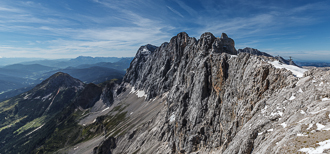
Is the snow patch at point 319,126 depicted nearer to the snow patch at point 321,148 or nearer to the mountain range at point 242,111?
the mountain range at point 242,111

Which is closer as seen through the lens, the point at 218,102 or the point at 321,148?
the point at 321,148

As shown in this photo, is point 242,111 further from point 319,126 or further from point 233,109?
point 319,126

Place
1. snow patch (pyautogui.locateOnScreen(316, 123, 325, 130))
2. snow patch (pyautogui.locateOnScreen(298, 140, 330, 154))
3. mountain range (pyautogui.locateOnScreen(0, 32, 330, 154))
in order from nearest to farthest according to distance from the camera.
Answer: snow patch (pyautogui.locateOnScreen(298, 140, 330, 154)) < snow patch (pyautogui.locateOnScreen(316, 123, 325, 130)) < mountain range (pyautogui.locateOnScreen(0, 32, 330, 154))

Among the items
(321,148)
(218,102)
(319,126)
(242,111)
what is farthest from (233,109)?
(321,148)

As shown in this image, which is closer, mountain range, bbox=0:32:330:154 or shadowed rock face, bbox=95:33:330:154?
mountain range, bbox=0:32:330:154

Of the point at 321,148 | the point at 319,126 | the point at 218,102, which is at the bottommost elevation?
the point at 218,102

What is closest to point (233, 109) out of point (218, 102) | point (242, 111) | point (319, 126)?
point (242, 111)

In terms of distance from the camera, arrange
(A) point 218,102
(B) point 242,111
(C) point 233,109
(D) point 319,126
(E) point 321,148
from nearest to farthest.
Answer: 1. (E) point 321,148
2. (D) point 319,126
3. (B) point 242,111
4. (C) point 233,109
5. (A) point 218,102

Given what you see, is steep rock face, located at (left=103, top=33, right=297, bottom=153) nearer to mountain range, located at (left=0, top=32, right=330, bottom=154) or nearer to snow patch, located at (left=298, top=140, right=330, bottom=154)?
mountain range, located at (left=0, top=32, right=330, bottom=154)

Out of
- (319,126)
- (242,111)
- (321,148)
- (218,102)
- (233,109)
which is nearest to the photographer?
(321,148)

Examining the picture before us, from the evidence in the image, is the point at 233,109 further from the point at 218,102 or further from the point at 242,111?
the point at 218,102

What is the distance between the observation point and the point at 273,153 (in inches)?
792

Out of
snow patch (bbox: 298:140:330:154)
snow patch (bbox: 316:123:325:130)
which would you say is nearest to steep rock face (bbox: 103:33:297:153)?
snow patch (bbox: 316:123:325:130)

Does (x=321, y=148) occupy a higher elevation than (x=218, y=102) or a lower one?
higher
